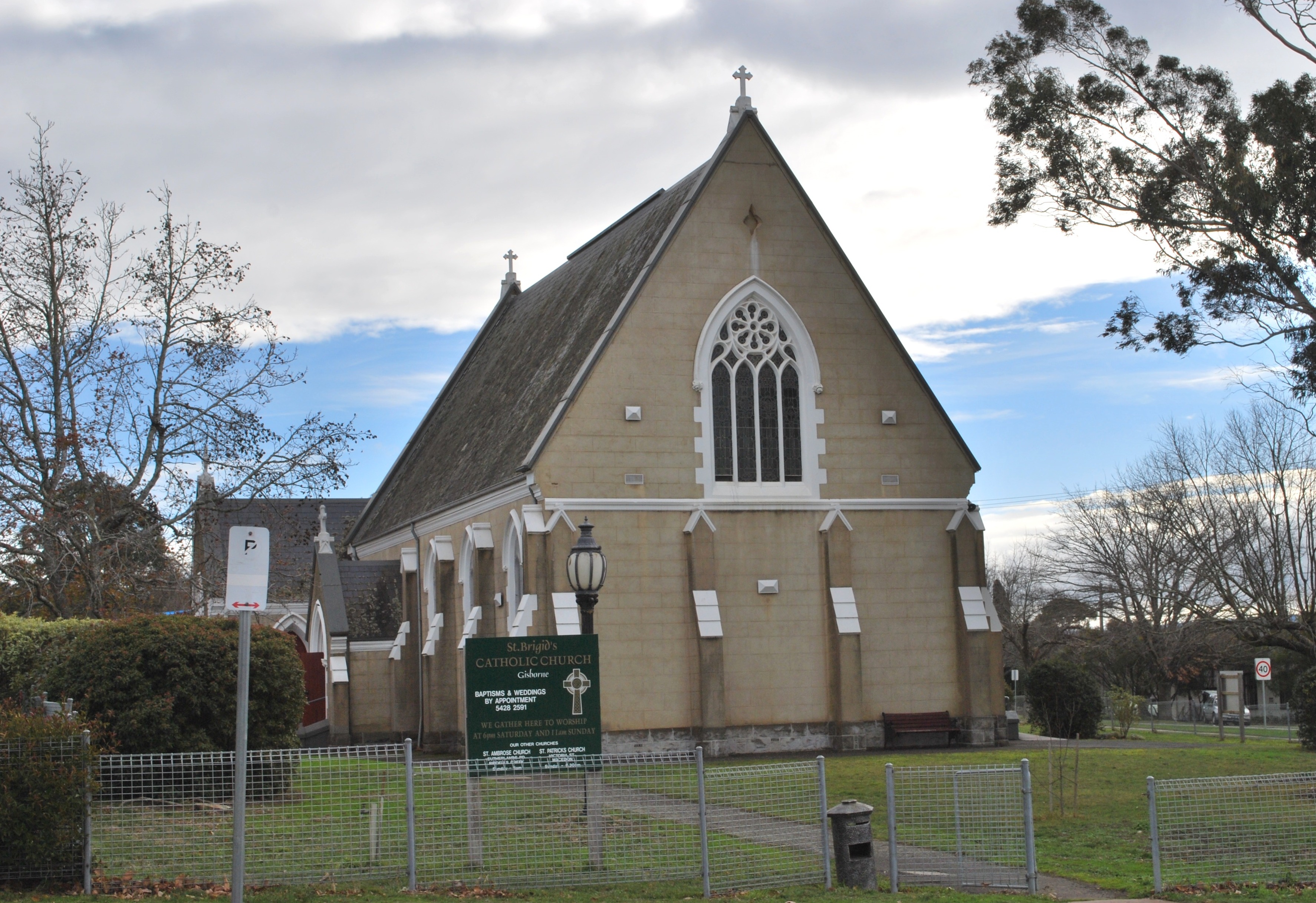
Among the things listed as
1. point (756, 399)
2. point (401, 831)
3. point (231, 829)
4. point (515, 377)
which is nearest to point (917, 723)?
point (756, 399)

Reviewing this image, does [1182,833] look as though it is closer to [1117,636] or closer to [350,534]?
[350,534]

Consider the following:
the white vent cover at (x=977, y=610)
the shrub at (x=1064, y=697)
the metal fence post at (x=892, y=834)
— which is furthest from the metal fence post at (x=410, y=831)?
the shrub at (x=1064, y=697)

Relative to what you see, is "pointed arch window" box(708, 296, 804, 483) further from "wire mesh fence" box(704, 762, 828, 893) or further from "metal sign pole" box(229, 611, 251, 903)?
"metal sign pole" box(229, 611, 251, 903)

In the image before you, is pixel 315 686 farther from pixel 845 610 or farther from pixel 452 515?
pixel 845 610

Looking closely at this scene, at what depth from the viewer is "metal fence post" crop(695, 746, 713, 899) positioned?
40.4ft

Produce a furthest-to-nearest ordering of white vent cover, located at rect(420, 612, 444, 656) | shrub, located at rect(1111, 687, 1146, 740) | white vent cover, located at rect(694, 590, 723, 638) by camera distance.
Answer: shrub, located at rect(1111, 687, 1146, 740), white vent cover, located at rect(420, 612, 444, 656), white vent cover, located at rect(694, 590, 723, 638)

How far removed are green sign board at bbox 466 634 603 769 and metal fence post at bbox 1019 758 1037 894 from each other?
4264 millimetres

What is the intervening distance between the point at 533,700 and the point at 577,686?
0.50 meters

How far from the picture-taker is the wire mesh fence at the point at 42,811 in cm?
1183

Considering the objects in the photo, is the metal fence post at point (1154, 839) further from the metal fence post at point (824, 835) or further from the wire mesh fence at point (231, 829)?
the wire mesh fence at point (231, 829)

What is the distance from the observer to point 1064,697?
33.3 m

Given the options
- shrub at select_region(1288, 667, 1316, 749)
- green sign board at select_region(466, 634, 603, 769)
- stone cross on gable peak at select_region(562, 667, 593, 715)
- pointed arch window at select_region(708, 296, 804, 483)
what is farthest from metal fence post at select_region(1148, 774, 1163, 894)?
shrub at select_region(1288, 667, 1316, 749)

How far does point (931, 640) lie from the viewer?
28109 mm

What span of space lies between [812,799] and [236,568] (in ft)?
33.0
